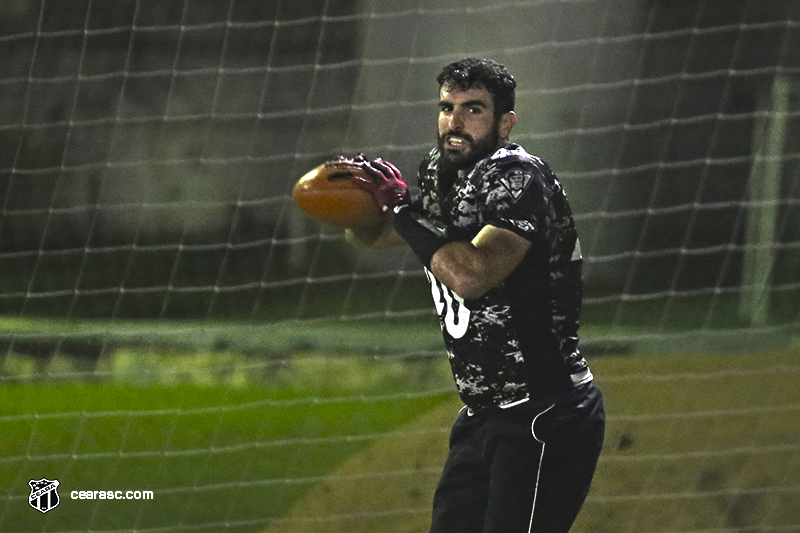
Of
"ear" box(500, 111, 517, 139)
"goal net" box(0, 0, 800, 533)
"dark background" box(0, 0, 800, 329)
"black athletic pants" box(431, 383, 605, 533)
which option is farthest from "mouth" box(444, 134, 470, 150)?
"dark background" box(0, 0, 800, 329)

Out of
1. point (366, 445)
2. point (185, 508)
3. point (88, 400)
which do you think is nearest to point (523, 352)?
point (185, 508)

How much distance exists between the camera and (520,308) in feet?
7.52

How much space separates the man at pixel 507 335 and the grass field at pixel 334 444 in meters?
1.65

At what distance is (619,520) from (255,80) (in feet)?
26.8

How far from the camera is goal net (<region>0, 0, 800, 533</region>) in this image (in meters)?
5.59

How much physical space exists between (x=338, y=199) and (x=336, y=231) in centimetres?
786

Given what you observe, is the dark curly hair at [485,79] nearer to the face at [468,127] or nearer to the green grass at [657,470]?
the face at [468,127]

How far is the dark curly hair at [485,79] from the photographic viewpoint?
7.66 feet

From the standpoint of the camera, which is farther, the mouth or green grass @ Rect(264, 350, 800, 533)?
green grass @ Rect(264, 350, 800, 533)

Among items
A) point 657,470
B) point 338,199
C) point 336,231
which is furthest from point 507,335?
point 336,231

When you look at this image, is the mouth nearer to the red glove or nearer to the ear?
the ear

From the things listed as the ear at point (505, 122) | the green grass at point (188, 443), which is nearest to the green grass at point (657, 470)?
the green grass at point (188, 443)

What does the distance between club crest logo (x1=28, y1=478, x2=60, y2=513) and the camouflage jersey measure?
2.45 m

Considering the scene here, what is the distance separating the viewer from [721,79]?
1027cm
